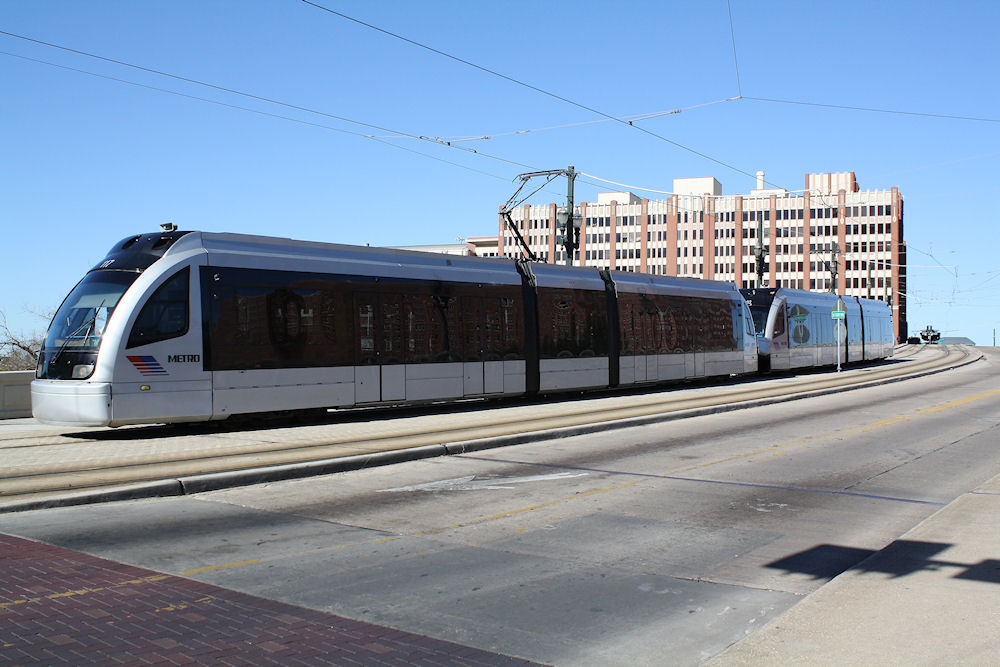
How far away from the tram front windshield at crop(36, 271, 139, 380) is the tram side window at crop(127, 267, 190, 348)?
1.51 ft

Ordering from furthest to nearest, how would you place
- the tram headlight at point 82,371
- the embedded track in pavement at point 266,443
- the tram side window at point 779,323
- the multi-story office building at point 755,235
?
the multi-story office building at point 755,235 < the tram side window at point 779,323 < the tram headlight at point 82,371 < the embedded track in pavement at point 266,443

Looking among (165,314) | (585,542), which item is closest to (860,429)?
(585,542)

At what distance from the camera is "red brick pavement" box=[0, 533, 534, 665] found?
15.3 feet

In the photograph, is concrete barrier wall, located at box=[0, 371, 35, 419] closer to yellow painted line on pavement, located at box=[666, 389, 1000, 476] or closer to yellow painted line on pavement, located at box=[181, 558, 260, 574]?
yellow painted line on pavement, located at box=[666, 389, 1000, 476]

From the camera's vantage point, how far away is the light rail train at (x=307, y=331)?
13.8 m

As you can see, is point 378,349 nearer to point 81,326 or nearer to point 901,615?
point 81,326

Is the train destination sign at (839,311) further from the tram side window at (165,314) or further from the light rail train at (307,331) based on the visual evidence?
the tram side window at (165,314)

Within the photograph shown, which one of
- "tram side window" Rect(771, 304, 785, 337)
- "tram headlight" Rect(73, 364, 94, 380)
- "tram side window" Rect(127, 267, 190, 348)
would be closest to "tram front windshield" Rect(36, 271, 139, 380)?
"tram headlight" Rect(73, 364, 94, 380)

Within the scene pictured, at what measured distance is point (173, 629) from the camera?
201 inches

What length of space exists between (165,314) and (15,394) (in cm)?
789

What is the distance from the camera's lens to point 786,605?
5738mm

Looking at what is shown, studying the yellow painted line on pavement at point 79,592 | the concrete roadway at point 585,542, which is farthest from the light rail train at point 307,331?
the yellow painted line on pavement at point 79,592

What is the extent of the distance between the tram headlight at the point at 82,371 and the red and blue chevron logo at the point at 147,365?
1.88 ft

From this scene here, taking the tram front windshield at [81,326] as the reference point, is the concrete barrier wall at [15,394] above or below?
below
